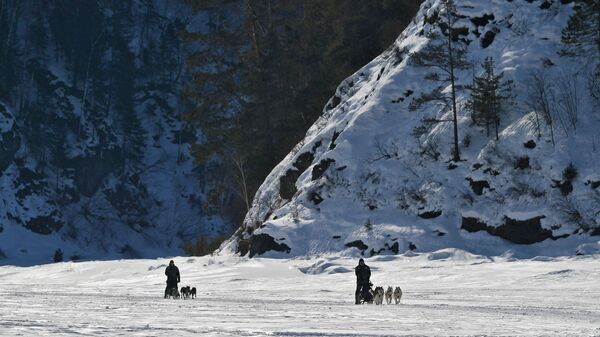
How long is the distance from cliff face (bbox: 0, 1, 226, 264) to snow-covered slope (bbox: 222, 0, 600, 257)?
43.1 m

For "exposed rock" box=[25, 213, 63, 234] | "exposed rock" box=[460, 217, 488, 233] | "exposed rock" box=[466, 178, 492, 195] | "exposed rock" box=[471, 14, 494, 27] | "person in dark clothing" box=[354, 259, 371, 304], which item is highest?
"exposed rock" box=[471, 14, 494, 27]

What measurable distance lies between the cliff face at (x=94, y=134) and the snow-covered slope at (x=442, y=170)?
43.1m

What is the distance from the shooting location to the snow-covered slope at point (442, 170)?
35.8 meters

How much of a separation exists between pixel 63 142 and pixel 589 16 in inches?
2614

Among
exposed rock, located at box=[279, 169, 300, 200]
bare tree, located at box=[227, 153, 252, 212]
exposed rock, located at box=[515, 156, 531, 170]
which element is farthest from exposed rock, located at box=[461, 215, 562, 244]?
bare tree, located at box=[227, 153, 252, 212]

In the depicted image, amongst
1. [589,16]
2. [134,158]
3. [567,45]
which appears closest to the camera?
[589,16]

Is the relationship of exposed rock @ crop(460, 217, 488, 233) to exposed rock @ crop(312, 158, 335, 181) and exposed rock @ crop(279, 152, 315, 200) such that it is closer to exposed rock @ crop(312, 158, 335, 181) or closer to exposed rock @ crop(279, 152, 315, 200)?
exposed rock @ crop(312, 158, 335, 181)

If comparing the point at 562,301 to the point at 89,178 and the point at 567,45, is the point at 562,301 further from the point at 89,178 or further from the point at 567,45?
the point at 89,178

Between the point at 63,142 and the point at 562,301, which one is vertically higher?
the point at 63,142

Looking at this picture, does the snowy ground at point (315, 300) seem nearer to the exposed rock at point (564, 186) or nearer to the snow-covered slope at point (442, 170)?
the snow-covered slope at point (442, 170)

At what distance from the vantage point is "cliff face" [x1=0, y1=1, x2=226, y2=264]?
85812mm

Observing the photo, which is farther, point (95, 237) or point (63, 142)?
point (63, 142)

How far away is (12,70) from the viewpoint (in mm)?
93375

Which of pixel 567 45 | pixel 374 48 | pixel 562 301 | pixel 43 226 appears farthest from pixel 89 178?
pixel 562 301
